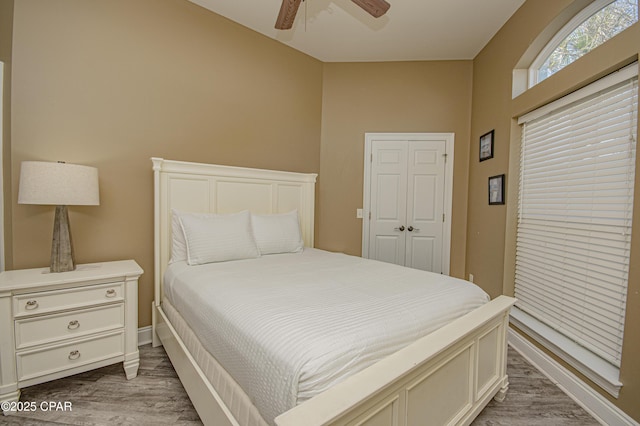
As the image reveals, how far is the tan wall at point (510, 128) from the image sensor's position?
1550 mm

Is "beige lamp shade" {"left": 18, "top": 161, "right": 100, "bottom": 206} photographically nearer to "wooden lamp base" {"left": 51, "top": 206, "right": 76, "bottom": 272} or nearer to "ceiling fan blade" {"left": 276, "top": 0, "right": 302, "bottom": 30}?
"wooden lamp base" {"left": 51, "top": 206, "right": 76, "bottom": 272}

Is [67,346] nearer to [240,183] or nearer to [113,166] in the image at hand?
[113,166]

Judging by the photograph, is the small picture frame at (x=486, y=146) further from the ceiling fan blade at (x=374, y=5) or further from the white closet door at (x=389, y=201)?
the ceiling fan blade at (x=374, y=5)

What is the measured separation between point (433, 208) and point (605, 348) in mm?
2133

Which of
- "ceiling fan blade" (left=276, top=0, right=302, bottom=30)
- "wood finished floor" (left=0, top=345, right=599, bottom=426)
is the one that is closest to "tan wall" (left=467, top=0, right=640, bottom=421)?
"wood finished floor" (left=0, top=345, right=599, bottom=426)

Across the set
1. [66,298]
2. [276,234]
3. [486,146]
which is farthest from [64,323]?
[486,146]

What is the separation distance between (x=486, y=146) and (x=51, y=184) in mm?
3710

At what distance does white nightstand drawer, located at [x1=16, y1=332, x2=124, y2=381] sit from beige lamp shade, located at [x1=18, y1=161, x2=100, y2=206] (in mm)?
860

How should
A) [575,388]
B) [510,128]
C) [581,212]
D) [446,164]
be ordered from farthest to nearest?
[446,164], [510,128], [581,212], [575,388]

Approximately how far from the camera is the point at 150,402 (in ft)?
5.70

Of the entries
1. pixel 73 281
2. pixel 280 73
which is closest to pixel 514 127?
pixel 280 73

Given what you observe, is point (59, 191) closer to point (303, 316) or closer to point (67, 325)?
point (67, 325)

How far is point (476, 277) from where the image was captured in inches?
131

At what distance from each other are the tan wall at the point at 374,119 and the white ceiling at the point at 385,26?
18 cm
